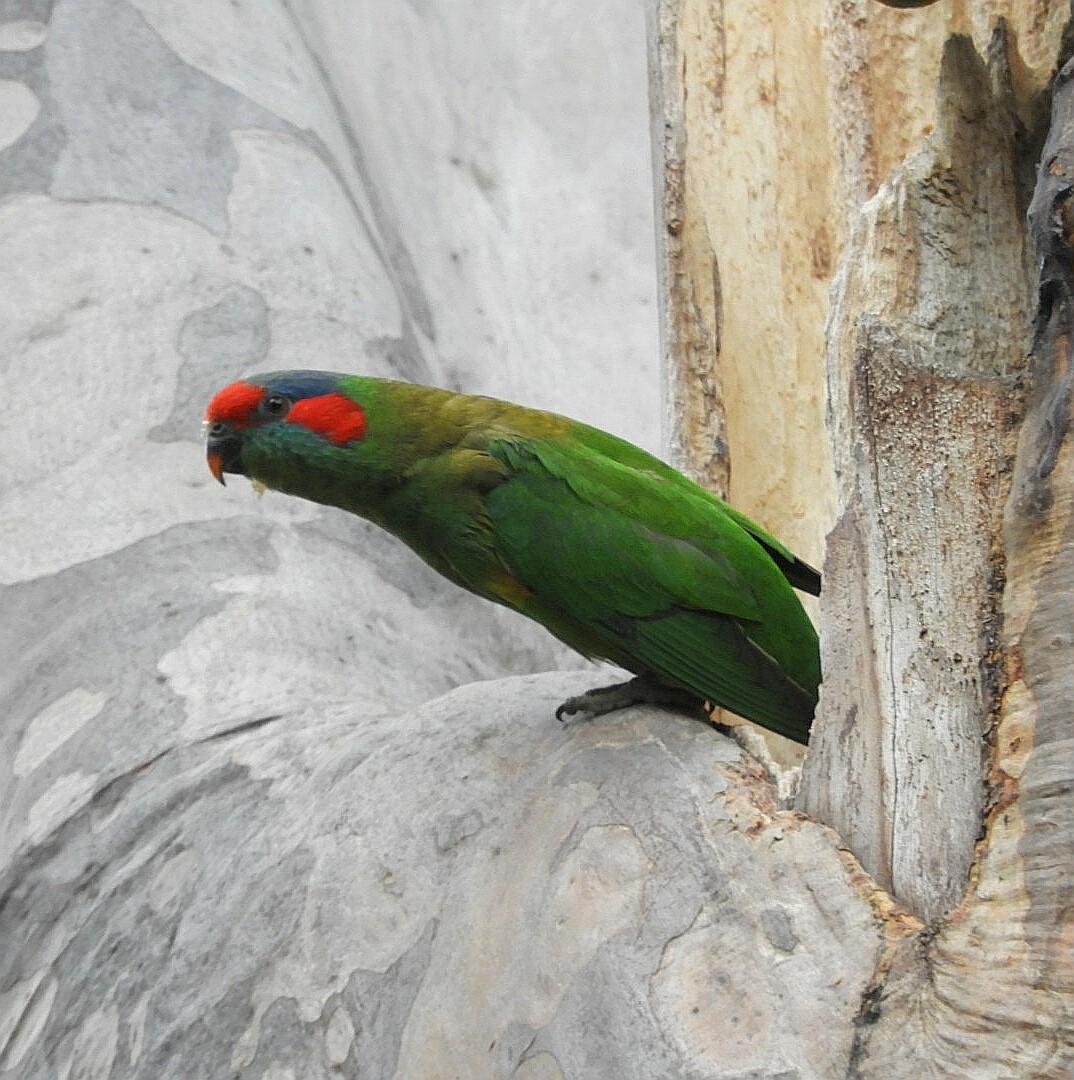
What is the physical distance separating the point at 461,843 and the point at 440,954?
6.0 inches

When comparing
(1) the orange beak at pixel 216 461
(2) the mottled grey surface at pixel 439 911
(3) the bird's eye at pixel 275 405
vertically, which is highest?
(3) the bird's eye at pixel 275 405

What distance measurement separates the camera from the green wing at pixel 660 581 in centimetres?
197

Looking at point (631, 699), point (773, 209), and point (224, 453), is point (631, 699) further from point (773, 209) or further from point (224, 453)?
point (773, 209)

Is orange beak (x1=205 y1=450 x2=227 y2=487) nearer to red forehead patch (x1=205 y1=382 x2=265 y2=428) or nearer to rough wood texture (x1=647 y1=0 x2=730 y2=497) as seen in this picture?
red forehead patch (x1=205 y1=382 x2=265 y2=428)

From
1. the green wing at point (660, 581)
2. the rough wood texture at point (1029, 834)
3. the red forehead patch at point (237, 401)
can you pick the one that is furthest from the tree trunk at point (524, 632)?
the red forehead patch at point (237, 401)

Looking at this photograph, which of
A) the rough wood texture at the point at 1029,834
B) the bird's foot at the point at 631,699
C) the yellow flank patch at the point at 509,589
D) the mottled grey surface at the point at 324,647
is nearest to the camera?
the rough wood texture at the point at 1029,834

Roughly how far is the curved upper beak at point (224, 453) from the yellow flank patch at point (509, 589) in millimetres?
469

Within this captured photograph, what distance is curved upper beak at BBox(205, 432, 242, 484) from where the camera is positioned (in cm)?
214

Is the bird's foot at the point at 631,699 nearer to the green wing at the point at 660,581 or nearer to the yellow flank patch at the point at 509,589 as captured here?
the green wing at the point at 660,581

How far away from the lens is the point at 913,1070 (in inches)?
47.9

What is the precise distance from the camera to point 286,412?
211 centimetres

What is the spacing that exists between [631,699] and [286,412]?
0.71 m

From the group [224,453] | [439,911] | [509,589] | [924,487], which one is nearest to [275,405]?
[224,453]

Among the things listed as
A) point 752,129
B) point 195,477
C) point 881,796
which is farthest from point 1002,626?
point 195,477
